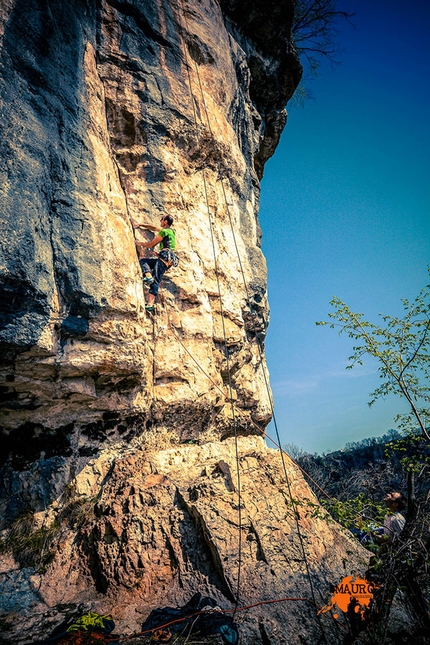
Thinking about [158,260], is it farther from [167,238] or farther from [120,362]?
[120,362]

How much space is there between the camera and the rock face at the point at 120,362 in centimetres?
403

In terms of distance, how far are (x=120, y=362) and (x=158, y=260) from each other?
69.7 inches

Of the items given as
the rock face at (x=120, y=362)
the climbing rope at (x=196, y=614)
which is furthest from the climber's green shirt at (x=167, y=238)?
the climbing rope at (x=196, y=614)

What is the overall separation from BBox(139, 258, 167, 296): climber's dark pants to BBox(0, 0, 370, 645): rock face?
0.92 ft

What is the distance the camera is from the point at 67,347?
4402mm

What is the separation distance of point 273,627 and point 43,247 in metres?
4.49

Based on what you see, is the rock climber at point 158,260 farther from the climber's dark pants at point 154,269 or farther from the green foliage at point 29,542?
the green foliage at point 29,542

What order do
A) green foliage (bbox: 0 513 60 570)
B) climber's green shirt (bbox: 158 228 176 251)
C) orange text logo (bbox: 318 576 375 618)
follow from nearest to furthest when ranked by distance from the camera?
orange text logo (bbox: 318 576 375 618)
green foliage (bbox: 0 513 60 570)
climber's green shirt (bbox: 158 228 176 251)

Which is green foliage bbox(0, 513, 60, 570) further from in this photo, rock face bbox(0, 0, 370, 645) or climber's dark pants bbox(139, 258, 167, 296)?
climber's dark pants bbox(139, 258, 167, 296)

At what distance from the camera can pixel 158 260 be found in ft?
18.8

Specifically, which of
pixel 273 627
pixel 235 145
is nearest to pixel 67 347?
pixel 273 627

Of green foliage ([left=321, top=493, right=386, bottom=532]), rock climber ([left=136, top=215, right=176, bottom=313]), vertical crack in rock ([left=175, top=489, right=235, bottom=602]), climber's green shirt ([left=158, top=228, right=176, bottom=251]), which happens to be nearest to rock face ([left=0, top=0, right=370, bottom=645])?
vertical crack in rock ([left=175, top=489, right=235, bottom=602])

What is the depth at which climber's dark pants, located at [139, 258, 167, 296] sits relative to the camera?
5664 mm

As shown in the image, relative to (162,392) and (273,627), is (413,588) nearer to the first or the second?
(273,627)
